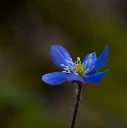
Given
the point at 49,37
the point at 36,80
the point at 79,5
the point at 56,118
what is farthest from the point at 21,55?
the point at 79,5

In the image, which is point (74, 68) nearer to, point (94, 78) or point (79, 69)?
point (79, 69)

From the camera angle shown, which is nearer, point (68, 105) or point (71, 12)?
point (68, 105)

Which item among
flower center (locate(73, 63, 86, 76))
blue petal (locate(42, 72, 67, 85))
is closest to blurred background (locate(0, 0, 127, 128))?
flower center (locate(73, 63, 86, 76))

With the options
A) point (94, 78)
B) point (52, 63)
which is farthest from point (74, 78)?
point (52, 63)

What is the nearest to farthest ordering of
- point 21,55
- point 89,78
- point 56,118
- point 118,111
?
point 89,78 → point 56,118 → point 118,111 → point 21,55

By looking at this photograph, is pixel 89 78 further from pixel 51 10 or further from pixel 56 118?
pixel 51 10
